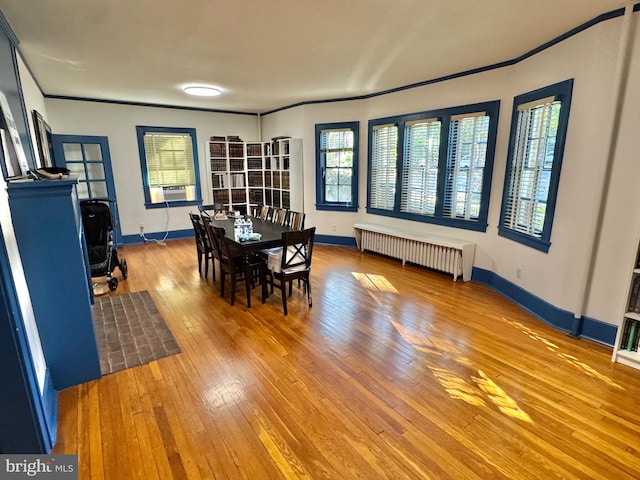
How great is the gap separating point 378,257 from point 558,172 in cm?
301

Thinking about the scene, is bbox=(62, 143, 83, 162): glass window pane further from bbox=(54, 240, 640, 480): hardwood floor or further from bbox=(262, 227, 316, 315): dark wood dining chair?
bbox=(262, 227, 316, 315): dark wood dining chair

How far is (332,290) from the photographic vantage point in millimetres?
4289

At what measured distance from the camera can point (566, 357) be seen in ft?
9.27

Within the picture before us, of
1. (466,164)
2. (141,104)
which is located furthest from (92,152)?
(466,164)

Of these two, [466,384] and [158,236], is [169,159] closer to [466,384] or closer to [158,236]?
[158,236]

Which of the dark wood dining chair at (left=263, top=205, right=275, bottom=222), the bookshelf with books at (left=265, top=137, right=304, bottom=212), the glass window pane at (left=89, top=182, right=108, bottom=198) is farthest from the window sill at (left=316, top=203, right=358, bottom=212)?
the glass window pane at (left=89, top=182, right=108, bottom=198)

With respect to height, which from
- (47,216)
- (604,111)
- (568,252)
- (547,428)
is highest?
(604,111)

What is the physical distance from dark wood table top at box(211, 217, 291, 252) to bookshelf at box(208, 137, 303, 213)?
1.85 metres

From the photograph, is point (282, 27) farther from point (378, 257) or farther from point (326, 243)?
point (326, 243)

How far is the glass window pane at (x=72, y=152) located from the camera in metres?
5.80

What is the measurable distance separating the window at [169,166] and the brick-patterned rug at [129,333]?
10.5ft

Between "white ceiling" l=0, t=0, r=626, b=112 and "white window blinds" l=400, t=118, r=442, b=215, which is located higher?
"white ceiling" l=0, t=0, r=626, b=112

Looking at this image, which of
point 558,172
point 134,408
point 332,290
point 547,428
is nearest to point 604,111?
point 558,172

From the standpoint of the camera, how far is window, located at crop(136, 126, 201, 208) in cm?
655
